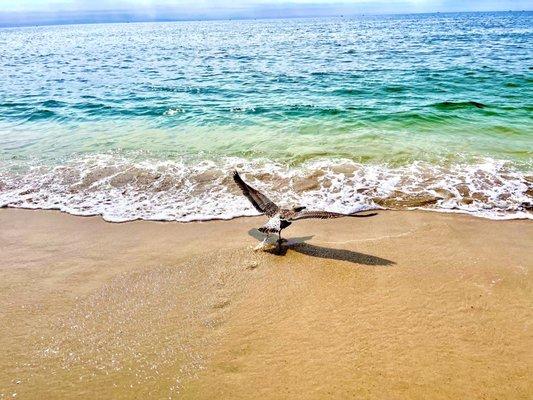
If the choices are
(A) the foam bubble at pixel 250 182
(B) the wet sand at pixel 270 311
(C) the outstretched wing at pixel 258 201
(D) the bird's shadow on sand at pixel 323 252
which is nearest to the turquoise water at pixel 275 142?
(A) the foam bubble at pixel 250 182

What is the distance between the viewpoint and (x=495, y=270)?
5.45 metres

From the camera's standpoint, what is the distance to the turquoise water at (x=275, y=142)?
8094 mm

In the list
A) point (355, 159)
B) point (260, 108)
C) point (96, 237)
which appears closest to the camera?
point (96, 237)

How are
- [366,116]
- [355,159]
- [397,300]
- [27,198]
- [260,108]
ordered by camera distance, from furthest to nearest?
[260,108] < [366,116] < [355,159] < [27,198] < [397,300]

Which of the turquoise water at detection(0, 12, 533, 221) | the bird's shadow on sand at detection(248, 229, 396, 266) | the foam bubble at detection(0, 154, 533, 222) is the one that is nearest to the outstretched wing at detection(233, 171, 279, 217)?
the bird's shadow on sand at detection(248, 229, 396, 266)

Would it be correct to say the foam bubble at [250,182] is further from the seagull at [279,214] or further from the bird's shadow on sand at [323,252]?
the bird's shadow on sand at [323,252]

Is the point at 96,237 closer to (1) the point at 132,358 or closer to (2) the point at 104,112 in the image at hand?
(1) the point at 132,358

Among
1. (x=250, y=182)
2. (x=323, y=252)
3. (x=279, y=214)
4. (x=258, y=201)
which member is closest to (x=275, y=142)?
(x=250, y=182)

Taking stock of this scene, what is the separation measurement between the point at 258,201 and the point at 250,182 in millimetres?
2519

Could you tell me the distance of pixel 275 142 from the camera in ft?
38.3

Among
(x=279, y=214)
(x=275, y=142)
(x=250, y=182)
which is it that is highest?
(x=279, y=214)

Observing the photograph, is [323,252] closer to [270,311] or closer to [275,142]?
[270,311]

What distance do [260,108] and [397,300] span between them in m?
12.0

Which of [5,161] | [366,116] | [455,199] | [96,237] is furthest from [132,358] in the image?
[366,116]
